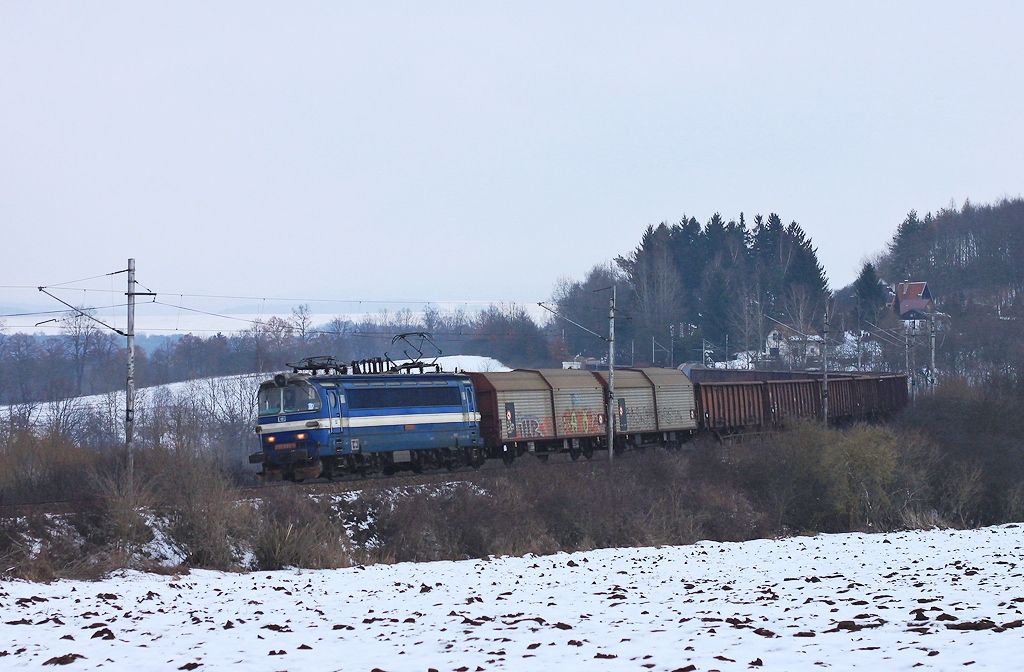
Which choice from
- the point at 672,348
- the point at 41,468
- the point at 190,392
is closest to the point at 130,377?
the point at 41,468

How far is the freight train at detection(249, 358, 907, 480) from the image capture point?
35.9 meters

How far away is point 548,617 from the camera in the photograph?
1800 cm

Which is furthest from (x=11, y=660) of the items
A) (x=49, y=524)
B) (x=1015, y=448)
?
(x=1015, y=448)

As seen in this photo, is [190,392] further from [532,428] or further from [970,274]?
[970,274]

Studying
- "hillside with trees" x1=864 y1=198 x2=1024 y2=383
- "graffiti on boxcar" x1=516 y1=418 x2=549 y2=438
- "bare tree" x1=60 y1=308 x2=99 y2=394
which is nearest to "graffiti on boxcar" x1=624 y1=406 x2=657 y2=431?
"graffiti on boxcar" x1=516 y1=418 x2=549 y2=438

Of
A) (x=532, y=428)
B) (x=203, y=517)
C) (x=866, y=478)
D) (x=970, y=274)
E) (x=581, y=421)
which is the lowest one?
(x=866, y=478)

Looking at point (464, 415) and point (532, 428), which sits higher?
point (464, 415)

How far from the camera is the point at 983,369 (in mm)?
105000

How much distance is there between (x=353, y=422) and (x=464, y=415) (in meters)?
5.94

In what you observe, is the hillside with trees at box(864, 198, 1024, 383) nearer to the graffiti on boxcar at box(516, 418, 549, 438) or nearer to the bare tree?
the graffiti on boxcar at box(516, 418, 549, 438)

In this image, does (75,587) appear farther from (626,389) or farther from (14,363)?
(14,363)

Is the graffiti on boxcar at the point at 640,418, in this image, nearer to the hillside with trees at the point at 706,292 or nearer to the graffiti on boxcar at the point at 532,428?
the graffiti on boxcar at the point at 532,428

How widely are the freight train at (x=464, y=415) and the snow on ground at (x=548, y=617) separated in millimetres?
8722

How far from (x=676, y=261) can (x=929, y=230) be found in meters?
46.7
